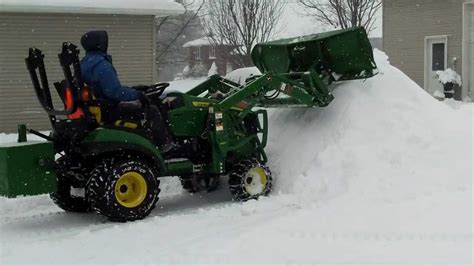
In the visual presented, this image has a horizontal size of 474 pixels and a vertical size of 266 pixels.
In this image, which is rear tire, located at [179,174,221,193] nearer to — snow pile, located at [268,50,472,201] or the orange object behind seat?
snow pile, located at [268,50,472,201]

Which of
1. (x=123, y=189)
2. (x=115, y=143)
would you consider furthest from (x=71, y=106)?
(x=123, y=189)

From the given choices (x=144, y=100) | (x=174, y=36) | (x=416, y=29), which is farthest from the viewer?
(x=174, y=36)

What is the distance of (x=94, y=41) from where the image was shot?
273 inches

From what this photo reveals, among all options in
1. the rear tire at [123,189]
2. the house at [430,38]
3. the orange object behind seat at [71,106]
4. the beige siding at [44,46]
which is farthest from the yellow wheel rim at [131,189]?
the house at [430,38]

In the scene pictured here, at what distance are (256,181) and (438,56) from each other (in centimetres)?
1479

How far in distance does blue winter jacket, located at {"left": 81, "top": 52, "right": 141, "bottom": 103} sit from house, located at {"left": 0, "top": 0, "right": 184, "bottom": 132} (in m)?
7.50

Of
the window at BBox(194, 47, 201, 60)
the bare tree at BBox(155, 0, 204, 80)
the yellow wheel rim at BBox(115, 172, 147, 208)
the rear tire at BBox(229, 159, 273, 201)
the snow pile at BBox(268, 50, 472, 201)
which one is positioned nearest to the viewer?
the yellow wheel rim at BBox(115, 172, 147, 208)

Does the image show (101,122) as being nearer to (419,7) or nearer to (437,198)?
(437,198)

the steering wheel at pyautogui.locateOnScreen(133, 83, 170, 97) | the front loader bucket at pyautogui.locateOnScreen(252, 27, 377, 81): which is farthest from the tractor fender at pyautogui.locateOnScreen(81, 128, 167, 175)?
the front loader bucket at pyautogui.locateOnScreen(252, 27, 377, 81)

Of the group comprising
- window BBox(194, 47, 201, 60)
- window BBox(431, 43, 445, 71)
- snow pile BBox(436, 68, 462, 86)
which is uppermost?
window BBox(194, 47, 201, 60)

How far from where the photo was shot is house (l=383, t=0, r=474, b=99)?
786 inches

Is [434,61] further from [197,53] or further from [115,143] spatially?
[197,53]

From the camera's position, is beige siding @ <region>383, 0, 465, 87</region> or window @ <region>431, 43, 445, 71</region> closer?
beige siding @ <region>383, 0, 465, 87</region>

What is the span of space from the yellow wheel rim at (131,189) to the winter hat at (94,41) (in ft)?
4.71
